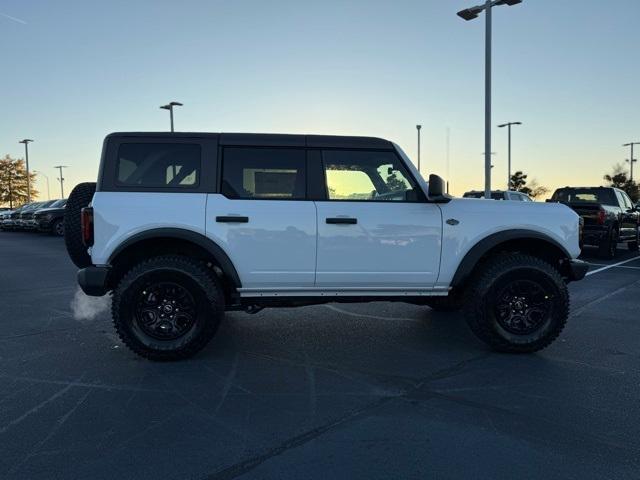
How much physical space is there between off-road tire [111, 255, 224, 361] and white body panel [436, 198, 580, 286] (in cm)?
214

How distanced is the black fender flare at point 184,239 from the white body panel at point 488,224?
2.00 metres

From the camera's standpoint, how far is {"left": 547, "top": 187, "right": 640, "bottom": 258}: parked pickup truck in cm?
1255

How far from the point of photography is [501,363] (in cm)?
448

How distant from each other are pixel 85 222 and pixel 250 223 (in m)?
1.42

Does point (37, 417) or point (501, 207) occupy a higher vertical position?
point (501, 207)

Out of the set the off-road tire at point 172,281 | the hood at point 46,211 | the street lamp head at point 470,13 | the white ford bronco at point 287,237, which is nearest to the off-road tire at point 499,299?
the white ford bronco at point 287,237

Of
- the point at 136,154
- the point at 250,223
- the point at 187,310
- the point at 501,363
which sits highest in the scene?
the point at 136,154

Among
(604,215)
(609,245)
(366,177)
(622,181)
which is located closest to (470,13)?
(604,215)

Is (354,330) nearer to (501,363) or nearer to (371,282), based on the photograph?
(371,282)

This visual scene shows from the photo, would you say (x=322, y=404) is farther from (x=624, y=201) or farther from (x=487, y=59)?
(x=487, y=59)

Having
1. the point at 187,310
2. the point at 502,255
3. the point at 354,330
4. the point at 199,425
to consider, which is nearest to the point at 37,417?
the point at 199,425

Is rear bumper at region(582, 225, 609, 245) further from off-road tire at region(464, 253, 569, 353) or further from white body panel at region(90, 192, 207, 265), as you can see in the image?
white body panel at region(90, 192, 207, 265)

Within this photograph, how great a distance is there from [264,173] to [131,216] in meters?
1.23

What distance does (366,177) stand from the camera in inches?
187
